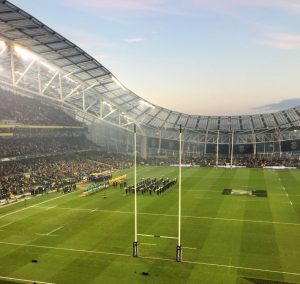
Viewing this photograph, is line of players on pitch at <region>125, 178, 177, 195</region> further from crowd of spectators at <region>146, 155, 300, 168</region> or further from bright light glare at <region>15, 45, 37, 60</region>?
crowd of spectators at <region>146, 155, 300, 168</region>

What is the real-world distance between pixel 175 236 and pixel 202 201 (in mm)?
13068

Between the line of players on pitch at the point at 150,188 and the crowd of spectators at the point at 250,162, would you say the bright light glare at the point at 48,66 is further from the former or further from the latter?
the crowd of spectators at the point at 250,162

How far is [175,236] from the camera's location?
26984 mm

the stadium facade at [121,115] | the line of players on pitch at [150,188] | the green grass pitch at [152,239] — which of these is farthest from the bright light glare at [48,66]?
the line of players on pitch at [150,188]

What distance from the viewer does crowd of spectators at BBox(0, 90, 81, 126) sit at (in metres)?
70.9

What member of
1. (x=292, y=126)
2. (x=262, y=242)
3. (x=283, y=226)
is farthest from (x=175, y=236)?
(x=292, y=126)

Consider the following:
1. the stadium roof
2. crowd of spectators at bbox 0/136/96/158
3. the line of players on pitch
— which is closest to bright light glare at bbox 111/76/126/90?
the stadium roof

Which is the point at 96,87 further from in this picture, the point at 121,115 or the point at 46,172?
the point at 46,172

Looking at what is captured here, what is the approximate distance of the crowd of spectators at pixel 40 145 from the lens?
6301 centimetres

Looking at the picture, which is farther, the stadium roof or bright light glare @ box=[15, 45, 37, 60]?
bright light glare @ box=[15, 45, 37, 60]

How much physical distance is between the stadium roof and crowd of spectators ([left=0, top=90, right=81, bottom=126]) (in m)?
7.67

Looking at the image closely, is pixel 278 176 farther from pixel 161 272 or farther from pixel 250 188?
pixel 161 272

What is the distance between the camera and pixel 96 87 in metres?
73.3

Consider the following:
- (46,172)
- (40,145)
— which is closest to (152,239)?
(46,172)
